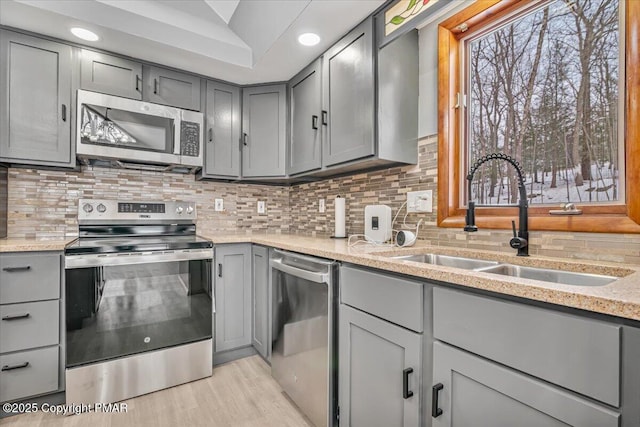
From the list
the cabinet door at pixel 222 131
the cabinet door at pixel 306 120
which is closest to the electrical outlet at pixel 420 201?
the cabinet door at pixel 306 120

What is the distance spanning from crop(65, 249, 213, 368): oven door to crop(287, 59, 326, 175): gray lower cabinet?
94cm

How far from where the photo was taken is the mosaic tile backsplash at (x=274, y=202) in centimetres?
128

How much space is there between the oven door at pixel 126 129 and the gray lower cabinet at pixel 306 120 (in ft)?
2.81

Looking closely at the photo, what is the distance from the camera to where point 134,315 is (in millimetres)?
1844

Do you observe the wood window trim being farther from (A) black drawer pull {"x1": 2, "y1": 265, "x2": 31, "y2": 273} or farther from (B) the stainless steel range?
(A) black drawer pull {"x1": 2, "y1": 265, "x2": 31, "y2": 273}

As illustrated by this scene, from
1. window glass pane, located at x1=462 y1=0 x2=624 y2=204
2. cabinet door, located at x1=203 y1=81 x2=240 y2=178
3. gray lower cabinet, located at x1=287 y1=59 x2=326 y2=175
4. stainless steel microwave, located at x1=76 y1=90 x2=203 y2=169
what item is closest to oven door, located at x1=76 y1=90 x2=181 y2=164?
stainless steel microwave, located at x1=76 y1=90 x2=203 y2=169

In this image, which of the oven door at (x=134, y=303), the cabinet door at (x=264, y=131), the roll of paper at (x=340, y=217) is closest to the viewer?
the oven door at (x=134, y=303)

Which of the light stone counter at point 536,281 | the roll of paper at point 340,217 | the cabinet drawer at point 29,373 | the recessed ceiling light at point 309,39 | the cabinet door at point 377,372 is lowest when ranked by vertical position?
the cabinet drawer at point 29,373

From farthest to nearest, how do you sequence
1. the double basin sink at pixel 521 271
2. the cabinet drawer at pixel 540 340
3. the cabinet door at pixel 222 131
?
the cabinet door at pixel 222 131 → the double basin sink at pixel 521 271 → the cabinet drawer at pixel 540 340

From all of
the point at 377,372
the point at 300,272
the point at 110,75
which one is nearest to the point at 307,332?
the point at 300,272

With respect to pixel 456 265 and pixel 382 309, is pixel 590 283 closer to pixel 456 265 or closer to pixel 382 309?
pixel 456 265

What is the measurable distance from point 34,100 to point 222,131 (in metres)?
1.14

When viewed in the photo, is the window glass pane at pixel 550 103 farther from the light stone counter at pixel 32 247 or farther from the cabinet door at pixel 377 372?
the light stone counter at pixel 32 247

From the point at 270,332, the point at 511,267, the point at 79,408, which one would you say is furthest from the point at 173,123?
the point at 511,267
